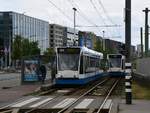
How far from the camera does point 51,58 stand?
44.9 m

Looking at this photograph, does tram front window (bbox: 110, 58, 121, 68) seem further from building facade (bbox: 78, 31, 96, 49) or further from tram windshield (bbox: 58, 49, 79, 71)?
tram windshield (bbox: 58, 49, 79, 71)

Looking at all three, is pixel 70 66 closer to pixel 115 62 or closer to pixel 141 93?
pixel 141 93

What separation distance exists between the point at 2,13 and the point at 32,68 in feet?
392

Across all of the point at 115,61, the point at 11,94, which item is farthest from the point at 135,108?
the point at 115,61

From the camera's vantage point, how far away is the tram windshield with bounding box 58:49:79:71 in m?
39.3

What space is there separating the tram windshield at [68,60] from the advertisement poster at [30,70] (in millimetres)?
3366

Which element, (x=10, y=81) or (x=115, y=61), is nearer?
(x=10, y=81)

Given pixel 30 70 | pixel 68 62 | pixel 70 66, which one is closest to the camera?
pixel 70 66

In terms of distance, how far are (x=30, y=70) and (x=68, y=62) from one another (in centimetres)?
410

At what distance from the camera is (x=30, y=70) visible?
4219 centimetres

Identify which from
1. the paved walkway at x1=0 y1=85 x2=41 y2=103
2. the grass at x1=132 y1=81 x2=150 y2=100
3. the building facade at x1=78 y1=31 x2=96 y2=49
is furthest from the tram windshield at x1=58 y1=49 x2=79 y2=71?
the building facade at x1=78 y1=31 x2=96 y2=49

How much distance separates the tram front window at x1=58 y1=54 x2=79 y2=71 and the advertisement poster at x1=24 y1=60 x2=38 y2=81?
3396 mm

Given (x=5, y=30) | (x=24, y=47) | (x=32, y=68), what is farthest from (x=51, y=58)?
(x=5, y=30)

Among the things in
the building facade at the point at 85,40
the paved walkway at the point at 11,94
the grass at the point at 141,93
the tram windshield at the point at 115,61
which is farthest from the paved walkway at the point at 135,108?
the tram windshield at the point at 115,61
